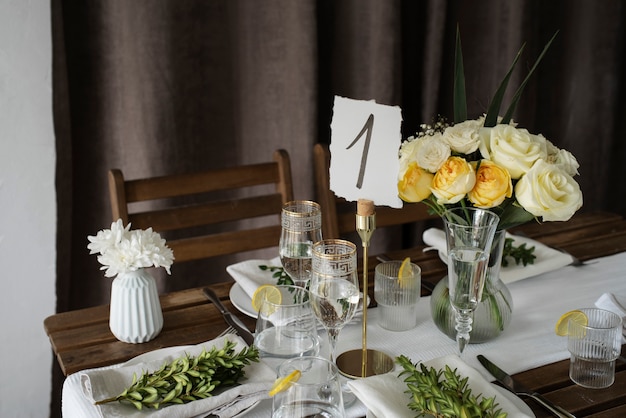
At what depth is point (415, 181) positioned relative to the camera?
3.77ft

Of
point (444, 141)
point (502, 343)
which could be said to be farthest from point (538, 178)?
point (502, 343)

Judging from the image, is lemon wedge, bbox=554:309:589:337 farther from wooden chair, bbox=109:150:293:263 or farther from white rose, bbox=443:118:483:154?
wooden chair, bbox=109:150:293:263

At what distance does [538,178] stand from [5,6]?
4.39ft

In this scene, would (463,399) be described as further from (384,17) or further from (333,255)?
(384,17)

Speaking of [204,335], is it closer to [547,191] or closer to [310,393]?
[310,393]

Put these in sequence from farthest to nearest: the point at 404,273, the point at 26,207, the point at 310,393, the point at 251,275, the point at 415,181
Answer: the point at 26,207
the point at 251,275
the point at 404,273
the point at 415,181
the point at 310,393

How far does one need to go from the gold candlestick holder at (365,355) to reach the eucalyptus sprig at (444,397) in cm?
10

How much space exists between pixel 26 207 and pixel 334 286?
3.85 ft

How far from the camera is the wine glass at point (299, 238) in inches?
46.9

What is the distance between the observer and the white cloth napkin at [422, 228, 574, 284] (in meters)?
1.45

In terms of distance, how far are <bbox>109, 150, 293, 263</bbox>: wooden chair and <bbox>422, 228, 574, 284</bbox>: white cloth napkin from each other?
0.38m

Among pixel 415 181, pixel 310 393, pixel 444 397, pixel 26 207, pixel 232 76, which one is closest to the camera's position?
pixel 310 393

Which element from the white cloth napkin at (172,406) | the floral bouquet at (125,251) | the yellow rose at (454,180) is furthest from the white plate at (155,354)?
the yellow rose at (454,180)

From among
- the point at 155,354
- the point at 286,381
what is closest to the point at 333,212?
the point at 155,354
